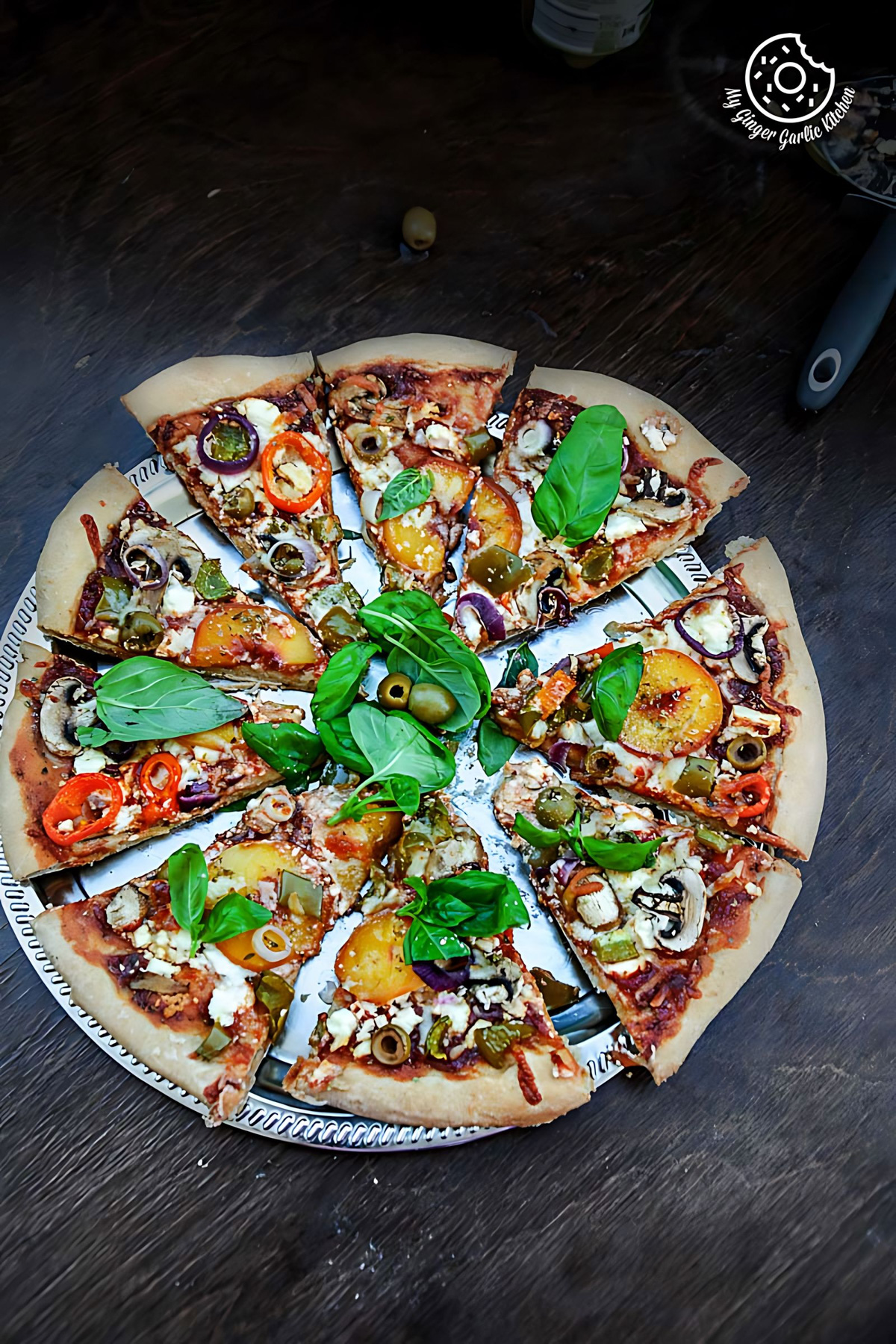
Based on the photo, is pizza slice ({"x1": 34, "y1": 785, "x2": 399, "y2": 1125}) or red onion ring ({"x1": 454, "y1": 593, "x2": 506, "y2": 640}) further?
red onion ring ({"x1": 454, "y1": 593, "x2": 506, "y2": 640})

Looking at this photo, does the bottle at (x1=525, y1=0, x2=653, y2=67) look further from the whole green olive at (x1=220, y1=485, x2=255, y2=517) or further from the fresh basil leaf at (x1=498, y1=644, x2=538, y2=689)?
the fresh basil leaf at (x1=498, y1=644, x2=538, y2=689)

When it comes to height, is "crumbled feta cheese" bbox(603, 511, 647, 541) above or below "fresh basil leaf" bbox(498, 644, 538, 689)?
above

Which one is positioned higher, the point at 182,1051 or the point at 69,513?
the point at 69,513

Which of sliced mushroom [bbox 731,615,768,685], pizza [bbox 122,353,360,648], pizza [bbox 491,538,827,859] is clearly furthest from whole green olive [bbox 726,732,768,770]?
pizza [bbox 122,353,360,648]

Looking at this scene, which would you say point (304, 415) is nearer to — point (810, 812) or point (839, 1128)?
point (810, 812)

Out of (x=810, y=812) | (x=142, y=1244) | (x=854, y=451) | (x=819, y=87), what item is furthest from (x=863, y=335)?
(x=142, y=1244)

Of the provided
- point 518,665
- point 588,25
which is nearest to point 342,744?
point 518,665
